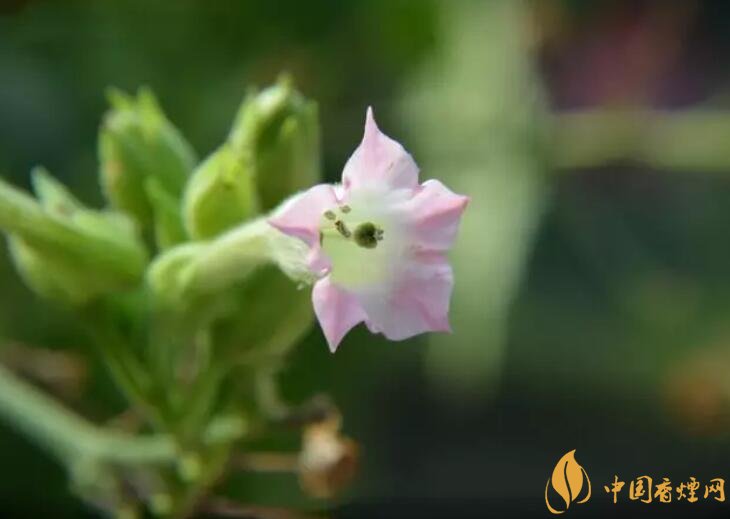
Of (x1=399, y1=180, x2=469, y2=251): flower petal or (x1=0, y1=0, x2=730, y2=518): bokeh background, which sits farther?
(x1=0, y1=0, x2=730, y2=518): bokeh background

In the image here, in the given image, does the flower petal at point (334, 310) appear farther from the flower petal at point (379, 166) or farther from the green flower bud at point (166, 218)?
the green flower bud at point (166, 218)

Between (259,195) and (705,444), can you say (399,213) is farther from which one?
(705,444)

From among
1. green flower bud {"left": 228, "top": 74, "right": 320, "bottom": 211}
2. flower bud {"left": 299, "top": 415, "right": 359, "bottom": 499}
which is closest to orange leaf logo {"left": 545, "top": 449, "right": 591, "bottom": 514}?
flower bud {"left": 299, "top": 415, "right": 359, "bottom": 499}

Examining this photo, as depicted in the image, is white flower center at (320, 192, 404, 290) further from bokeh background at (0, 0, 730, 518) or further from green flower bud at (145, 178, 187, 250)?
bokeh background at (0, 0, 730, 518)

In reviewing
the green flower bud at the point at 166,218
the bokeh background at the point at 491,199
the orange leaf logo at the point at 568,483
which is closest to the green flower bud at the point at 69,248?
the green flower bud at the point at 166,218

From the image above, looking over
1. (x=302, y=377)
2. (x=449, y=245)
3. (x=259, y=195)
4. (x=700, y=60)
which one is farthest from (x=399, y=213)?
(x=700, y=60)

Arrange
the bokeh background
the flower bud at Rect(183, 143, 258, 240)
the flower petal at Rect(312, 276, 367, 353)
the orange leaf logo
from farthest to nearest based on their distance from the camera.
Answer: the bokeh background < the orange leaf logo < the flower bud at Rect(183, 143, 258, 240) < the flower petal at Rect(312, 276, 367, 353)
